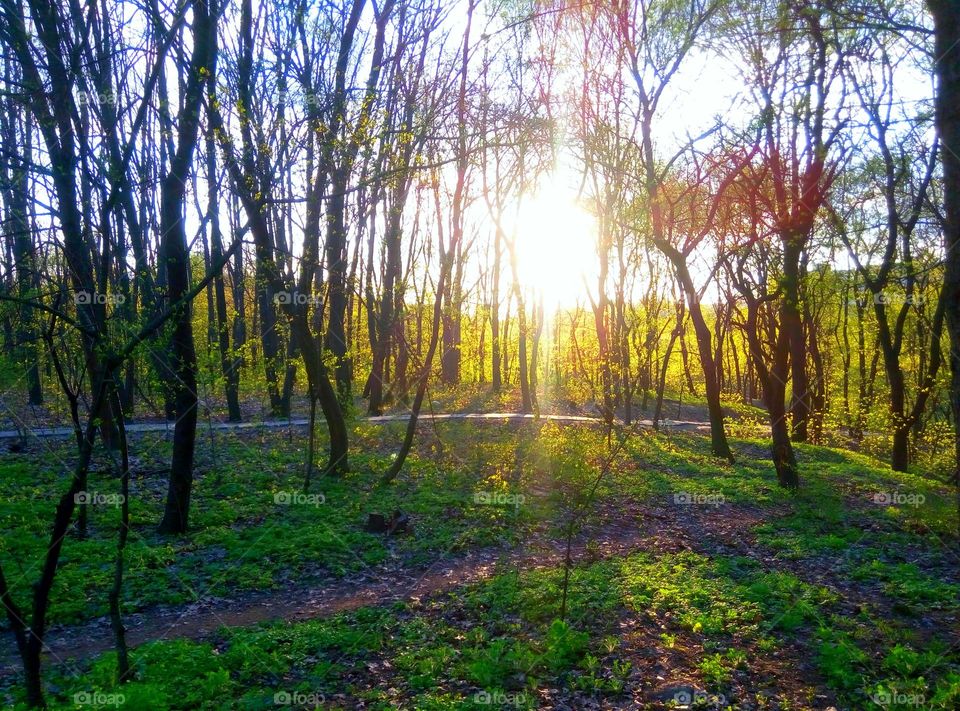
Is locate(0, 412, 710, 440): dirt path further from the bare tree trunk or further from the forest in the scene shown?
the bare tree trunk

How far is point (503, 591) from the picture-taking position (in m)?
7.50

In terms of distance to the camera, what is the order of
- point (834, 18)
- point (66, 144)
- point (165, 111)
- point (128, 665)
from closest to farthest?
point (128, 665) → point (834, 18) → point (66, 144) → point (165, 111)

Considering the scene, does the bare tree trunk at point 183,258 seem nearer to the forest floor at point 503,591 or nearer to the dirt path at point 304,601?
the forest floor at point 503,591

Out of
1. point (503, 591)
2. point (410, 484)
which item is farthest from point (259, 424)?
point (503, 591)

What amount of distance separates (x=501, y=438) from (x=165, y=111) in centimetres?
1013

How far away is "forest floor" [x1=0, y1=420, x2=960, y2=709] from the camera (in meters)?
5.41

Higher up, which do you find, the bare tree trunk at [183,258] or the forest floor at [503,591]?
the bare tree trunk at [183,258]

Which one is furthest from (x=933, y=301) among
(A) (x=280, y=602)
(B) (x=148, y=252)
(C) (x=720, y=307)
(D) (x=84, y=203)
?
(B) (x=148, y=252)

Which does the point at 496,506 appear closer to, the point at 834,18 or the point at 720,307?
the point at 834,18

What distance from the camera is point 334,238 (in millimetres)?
13812

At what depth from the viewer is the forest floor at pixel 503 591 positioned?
541 centimetres

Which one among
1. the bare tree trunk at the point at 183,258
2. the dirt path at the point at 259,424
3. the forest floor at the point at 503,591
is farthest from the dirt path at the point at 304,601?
the dirt path at the point at 259,424

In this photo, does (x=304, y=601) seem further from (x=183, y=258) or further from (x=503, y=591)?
(x=183, y=258)

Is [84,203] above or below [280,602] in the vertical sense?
above
